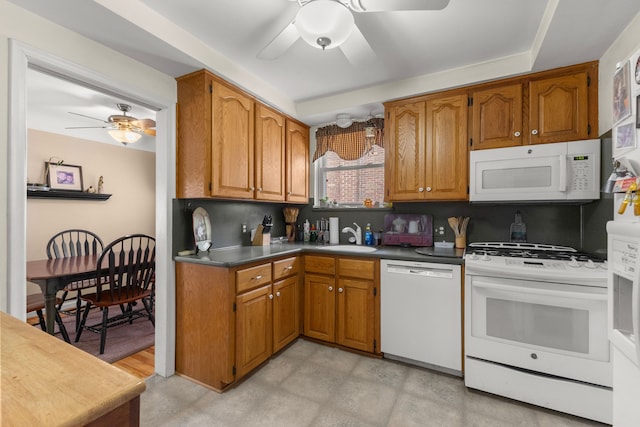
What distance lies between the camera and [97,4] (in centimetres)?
140

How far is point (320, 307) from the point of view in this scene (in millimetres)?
2611

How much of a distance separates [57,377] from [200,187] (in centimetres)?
161

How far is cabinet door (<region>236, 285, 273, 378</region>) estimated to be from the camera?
6.63ft

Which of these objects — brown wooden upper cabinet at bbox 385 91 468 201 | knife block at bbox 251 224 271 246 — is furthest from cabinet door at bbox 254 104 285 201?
brown wooden upper cabinet at bbox 385 91 468 201

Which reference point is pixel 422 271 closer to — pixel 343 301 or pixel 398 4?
pixel 343 301

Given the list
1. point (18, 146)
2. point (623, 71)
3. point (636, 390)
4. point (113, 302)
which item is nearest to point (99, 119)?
point (113, 302)

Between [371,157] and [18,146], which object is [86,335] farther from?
[371,157]

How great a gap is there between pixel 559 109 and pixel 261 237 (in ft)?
8.66

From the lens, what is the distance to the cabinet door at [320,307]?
255 cm

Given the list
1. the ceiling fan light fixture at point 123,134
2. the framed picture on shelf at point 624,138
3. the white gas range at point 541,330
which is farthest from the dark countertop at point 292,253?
the ceiling fan light fixture at point 123,134

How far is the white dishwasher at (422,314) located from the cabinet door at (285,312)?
2.55 feet

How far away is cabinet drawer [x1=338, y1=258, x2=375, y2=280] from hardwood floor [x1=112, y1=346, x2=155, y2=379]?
66.8 inches

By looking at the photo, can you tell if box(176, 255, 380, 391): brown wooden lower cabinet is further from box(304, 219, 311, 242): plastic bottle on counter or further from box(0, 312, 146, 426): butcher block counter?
box(0, 312, 146, 426): butcher block counter

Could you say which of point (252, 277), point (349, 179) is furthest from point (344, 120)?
point (252, 277)
